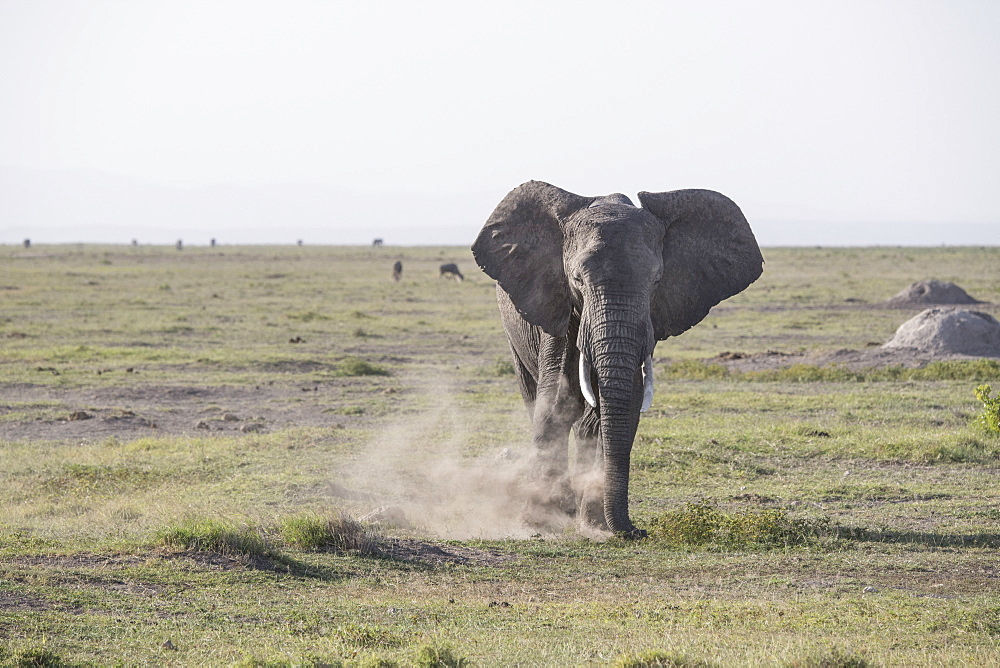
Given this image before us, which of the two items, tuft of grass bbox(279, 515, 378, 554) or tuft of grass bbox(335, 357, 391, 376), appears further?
tuft of grass bbox(335, 357, 391, 376)

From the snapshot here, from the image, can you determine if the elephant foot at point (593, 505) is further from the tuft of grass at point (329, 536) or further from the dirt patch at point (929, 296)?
the dirt patch at point (929, 296)

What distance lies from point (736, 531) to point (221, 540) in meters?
4.14

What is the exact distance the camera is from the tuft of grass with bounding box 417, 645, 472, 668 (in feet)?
20.2

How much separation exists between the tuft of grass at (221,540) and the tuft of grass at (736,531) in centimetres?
322

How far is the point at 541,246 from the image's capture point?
1038cm

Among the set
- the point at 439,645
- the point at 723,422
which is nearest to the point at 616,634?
the point at 439,645

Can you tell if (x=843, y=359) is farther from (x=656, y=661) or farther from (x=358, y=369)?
(x=656, y=661)

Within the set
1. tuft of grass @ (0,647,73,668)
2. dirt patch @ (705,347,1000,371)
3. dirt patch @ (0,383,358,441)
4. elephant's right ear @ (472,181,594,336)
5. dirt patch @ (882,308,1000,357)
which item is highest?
elephant's right ear @ (472,181,594,336)

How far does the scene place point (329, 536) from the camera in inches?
364

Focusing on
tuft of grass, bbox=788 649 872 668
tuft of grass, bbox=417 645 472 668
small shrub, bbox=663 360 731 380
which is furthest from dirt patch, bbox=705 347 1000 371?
tuft of grass, bbox=417 645 472 668

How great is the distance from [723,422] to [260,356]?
11.3 meters

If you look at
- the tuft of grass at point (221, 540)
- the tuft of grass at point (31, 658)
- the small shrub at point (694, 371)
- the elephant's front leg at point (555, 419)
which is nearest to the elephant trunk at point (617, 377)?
the elephant's front leg at point (555, 419)

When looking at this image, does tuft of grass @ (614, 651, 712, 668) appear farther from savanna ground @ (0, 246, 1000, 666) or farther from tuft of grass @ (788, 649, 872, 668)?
tuft of grass @ (788, 649, 872, 668)

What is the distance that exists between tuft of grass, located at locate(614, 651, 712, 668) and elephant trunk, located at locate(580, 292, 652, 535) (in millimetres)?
3129
